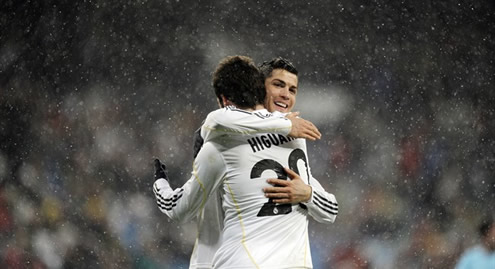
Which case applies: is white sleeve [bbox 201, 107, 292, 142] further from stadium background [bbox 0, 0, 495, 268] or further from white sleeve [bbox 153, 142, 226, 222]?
stadium background [bbox 0, 0, 495, 268]

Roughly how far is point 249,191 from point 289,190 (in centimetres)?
15

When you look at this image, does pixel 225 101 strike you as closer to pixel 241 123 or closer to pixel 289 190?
pixel 241 123

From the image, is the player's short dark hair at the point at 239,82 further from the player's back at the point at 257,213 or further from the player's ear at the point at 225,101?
the player's back at the point at 257,213

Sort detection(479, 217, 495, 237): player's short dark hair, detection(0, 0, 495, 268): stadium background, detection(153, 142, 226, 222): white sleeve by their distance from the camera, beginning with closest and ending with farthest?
detection(153, 142, 226, 222): white sleeve → detection(0, 0, 495, 268): stadium background → detection(479, 217, 495, 237): player's short dark hair

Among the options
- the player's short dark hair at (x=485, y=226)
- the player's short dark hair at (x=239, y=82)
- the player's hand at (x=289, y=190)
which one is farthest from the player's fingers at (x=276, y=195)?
the player's short dark hair at (x=485, y=226)

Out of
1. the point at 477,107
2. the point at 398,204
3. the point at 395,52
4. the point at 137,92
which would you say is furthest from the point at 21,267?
the point at 477,107

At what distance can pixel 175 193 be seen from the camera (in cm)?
297

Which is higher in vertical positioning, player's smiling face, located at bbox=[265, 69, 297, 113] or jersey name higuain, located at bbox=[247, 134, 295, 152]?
player's smiling face, located at bbox=[265, 69, 297, 113]

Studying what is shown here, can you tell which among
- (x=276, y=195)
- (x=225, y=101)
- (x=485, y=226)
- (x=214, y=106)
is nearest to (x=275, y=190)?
(x=276, y=195)

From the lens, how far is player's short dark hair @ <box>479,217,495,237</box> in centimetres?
562

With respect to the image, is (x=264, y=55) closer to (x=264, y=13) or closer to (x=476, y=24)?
(x=264, y=13)

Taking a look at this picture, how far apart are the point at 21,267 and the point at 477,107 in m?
3.73

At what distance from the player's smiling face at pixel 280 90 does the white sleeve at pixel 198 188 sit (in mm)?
712

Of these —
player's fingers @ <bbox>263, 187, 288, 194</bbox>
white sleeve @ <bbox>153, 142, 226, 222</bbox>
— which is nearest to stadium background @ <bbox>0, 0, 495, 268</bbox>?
white sleeve @ <bbox>153, 142, 226, 222</bbox>
